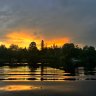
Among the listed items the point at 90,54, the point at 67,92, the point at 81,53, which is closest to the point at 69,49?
the point at 81,53

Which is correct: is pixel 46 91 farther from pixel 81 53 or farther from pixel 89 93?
pixel 81 53

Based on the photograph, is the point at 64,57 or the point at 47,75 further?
the point at 64,57

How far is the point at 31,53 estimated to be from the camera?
198m

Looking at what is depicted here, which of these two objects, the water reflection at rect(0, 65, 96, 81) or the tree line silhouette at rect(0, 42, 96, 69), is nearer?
the water reflection at rect(0, 65, 96, 81)

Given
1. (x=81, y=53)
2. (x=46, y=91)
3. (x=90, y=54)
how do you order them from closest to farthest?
(x=46, y=91)
(x=90, y=54)
(x=81, y=53)

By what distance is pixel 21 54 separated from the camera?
636 feet

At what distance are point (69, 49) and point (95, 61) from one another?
77.8ft

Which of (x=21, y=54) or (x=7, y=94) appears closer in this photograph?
(x=7, y=94)

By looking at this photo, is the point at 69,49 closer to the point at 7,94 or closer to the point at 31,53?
the point at 31,53

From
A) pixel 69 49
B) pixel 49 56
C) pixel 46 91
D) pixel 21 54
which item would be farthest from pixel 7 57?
pixel 46 91

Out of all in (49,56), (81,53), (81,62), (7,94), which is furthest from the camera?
(49,56)

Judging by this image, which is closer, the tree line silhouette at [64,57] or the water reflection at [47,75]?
the water reflection at [47,75]

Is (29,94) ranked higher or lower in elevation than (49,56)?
lower

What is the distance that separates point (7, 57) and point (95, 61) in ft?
222
